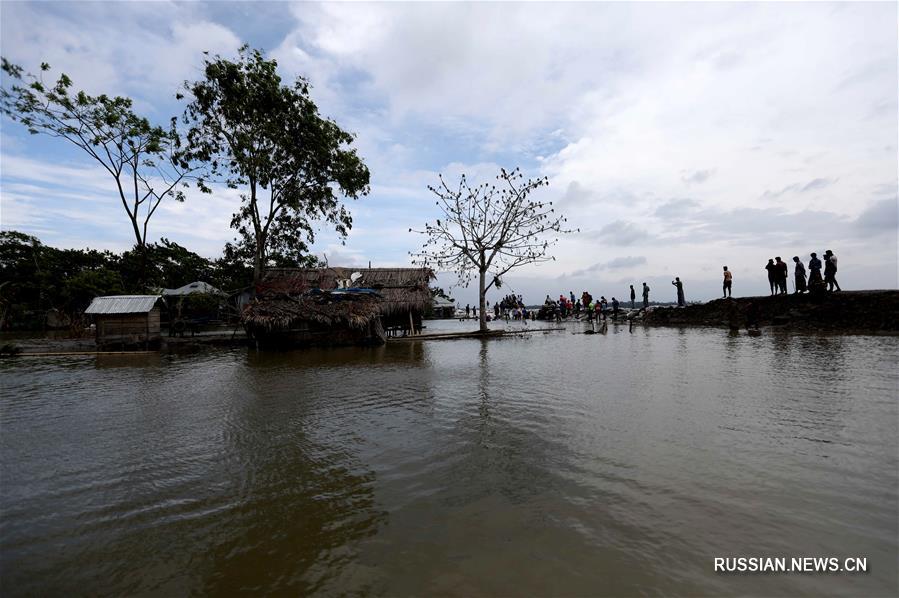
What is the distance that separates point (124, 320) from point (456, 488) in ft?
63.5

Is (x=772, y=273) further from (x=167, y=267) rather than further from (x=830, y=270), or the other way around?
(x=167, y=267)

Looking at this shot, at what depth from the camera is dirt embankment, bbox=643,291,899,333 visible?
17.8m

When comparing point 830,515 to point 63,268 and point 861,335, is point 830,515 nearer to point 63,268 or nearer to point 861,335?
point 861,335

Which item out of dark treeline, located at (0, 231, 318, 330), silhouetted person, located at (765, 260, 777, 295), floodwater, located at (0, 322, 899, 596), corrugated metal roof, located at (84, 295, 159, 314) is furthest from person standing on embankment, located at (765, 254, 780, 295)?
corrugated metal roof, located at (84, 295, 159, 314)

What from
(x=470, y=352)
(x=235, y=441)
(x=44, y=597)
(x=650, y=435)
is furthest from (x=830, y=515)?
(x=470, y=352)

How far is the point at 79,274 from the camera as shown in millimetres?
28844

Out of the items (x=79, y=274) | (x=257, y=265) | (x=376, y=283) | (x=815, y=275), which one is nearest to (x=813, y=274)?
(x=815, y=275)

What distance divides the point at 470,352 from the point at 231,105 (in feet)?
58.4

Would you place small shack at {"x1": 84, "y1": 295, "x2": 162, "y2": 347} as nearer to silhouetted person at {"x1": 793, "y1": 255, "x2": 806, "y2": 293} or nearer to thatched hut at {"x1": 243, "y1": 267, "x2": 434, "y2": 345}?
thatched hut at {"x1": 243, "y1": 267, "x2": 434, "y2": 345}

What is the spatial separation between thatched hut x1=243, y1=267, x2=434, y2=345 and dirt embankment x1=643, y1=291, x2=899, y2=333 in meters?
17.2

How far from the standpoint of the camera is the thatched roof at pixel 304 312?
18.0m

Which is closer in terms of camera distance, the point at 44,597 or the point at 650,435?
the point at 44,597

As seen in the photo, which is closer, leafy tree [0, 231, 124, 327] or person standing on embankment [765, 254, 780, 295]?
person standing on embankment [765, 254, 780, 295]

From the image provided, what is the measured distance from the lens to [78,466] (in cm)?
504
